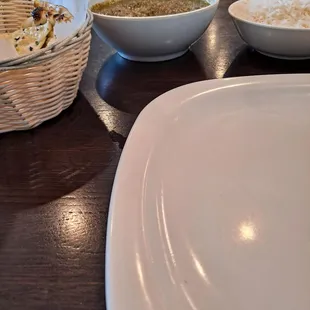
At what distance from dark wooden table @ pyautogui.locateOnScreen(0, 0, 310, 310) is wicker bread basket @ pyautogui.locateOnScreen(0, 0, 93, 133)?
3 cm

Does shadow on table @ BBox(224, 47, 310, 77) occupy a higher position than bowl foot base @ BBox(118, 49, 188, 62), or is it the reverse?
shadow on table @ BBox(224, 47, 310, 77)

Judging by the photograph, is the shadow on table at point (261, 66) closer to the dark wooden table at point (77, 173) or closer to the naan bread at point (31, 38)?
the dark wooden table at point (77, 173)

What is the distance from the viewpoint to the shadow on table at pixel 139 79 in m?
0.71

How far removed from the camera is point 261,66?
0.79m

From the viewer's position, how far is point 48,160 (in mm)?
582

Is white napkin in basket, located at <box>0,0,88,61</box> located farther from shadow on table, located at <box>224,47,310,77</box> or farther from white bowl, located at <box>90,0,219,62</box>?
shadow on table, located at <box>224,47,310,77</box>

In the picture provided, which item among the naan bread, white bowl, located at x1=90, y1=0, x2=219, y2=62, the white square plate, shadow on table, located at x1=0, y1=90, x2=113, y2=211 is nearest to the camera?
the white square plate

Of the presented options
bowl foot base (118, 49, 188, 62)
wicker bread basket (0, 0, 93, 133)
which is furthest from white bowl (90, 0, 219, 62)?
wicker bread basket (0, 0, 93, 133)

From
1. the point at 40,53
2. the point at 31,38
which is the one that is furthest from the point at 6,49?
the point at 40,53

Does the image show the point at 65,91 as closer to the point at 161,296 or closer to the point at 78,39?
the point at 78,39

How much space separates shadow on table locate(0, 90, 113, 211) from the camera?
1.73 ft

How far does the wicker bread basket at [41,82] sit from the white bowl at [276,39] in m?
0.28

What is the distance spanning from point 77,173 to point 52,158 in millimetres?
50

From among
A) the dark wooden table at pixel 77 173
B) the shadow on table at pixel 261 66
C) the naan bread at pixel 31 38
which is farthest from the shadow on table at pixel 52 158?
the shadow on table at pixel 261 66
